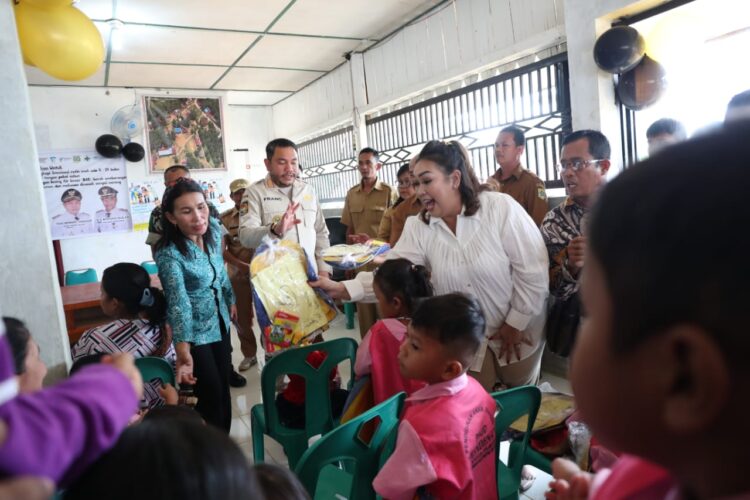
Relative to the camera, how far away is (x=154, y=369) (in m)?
1.72

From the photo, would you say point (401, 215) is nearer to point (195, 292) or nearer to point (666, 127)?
point (666, 127)

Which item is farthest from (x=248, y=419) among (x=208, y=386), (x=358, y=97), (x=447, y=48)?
(x=358, y=97)

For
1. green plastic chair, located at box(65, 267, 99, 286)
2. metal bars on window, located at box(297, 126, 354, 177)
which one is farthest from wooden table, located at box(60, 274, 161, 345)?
metal bars on window, located at box(297, 126, 354, 177)

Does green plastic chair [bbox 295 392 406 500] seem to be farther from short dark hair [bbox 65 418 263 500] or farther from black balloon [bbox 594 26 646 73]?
black balloon [bbox 594 26 646 73]

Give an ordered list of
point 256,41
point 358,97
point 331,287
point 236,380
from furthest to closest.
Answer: point 358,97 < point 256,41 < point 236,380 < point 331,287

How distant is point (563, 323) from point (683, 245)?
205 cm

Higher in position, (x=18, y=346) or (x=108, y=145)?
(x=108, y=145)

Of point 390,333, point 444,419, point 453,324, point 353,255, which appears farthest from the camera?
point 353,255

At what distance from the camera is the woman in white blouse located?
6.09 ft

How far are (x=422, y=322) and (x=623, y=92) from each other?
2.27m

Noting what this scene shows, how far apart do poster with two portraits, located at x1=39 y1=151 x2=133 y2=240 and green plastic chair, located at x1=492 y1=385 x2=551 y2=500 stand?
6.19m

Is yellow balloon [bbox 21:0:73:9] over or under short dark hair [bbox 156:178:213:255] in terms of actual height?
over

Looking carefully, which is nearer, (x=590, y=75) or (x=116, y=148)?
(x=590, y=75)

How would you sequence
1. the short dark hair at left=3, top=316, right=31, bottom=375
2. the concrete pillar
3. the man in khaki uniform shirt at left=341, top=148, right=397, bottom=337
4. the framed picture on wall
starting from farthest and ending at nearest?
the framed picture on wall < the concrete pillar < the man in khaki uniform shirt at left=341, top=148, right=397, bottom=337 < the short dark hair at left=3, top=316, right=31, bottom=375
